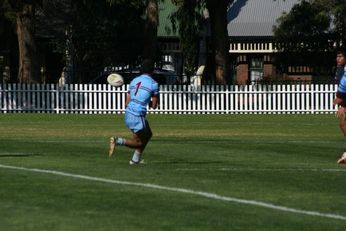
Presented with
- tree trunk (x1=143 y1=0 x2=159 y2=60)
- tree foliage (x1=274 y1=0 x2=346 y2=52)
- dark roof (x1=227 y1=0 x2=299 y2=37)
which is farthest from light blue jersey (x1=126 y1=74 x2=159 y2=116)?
dark roof (x1=227 y1=0 x2=299 y2=37)

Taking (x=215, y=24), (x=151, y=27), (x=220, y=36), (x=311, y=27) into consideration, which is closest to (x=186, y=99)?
(x=151, y=27)

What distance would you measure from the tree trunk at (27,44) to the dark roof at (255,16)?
25.7 meters

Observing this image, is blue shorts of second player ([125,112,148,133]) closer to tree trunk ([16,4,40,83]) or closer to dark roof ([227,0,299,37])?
tree trunk ([16,4,40,83])

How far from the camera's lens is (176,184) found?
14109mm

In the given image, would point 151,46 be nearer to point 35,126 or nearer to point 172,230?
point 35,126

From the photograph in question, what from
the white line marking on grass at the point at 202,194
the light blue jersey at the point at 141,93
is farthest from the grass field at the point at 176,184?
the light blue jersey at the point at 141,93

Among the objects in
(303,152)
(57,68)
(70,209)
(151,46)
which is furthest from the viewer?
(57,68)

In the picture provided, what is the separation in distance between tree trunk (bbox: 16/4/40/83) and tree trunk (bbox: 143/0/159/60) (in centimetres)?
498

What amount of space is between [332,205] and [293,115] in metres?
31.3

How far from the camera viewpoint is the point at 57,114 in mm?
44281

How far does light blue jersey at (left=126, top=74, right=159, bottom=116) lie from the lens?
1728 cm

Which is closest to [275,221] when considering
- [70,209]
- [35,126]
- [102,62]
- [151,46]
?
[70,209]

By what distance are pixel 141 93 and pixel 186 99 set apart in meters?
28.1

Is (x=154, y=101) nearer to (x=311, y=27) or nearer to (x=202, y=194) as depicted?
(x=202, y=194)
